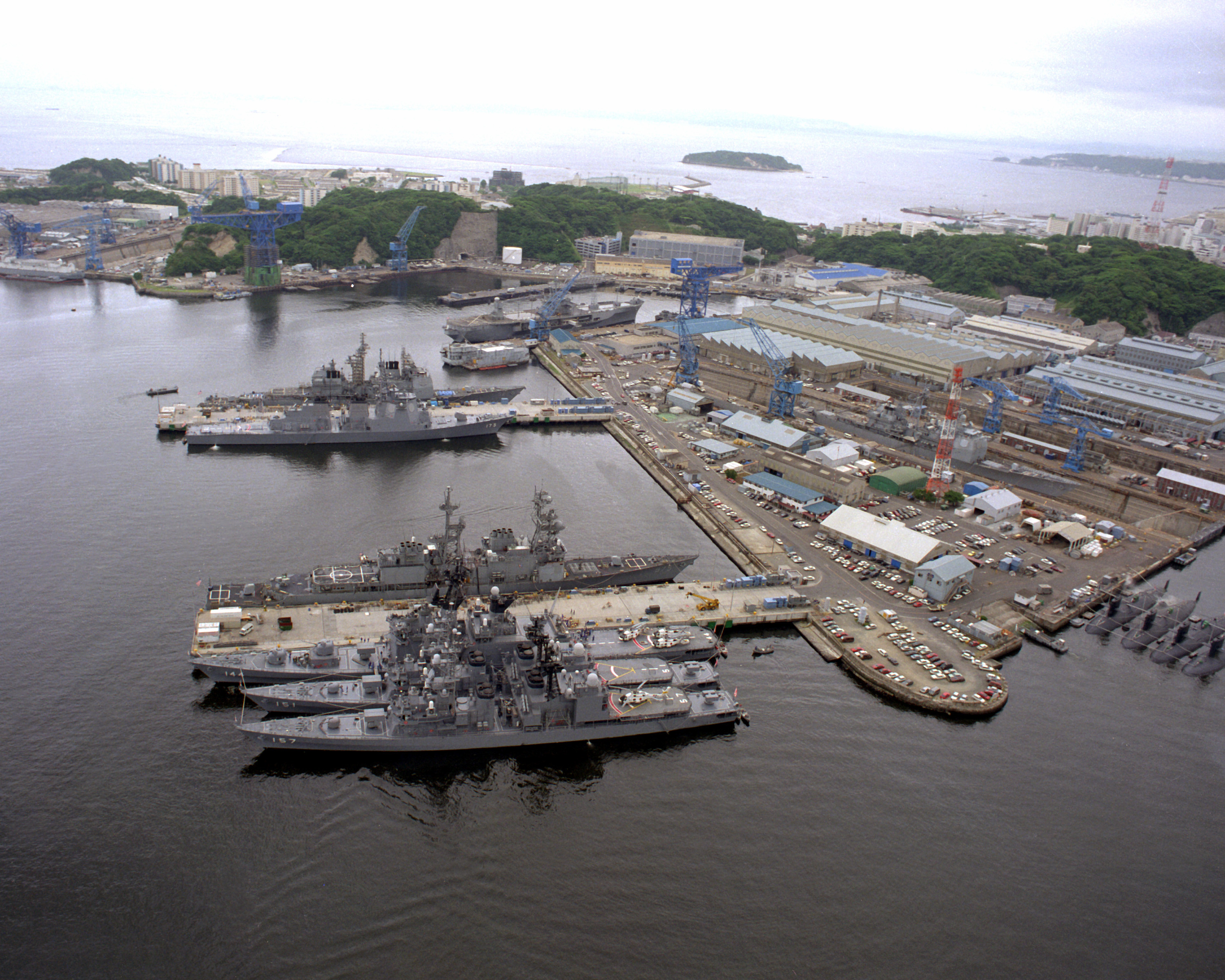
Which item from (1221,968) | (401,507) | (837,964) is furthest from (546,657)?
(1221,968)

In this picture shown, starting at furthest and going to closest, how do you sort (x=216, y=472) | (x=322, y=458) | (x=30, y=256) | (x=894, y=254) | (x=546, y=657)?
(x=894, y=254)
(x=30, y=256)
(x=322, y=458)
(x=216, y=472)
(x=546, y=657)

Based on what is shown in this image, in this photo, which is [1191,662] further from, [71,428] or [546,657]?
[71,428]

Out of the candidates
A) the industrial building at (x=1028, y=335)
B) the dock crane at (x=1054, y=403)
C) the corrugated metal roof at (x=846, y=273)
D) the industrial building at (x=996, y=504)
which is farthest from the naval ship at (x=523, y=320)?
the industrial building at (x=996, y=504)

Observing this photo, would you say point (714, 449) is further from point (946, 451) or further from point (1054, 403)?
point (1054, 403)

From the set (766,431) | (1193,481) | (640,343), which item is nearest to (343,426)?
(766,431)

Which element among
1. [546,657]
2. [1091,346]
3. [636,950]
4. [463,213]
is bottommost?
[636,950]

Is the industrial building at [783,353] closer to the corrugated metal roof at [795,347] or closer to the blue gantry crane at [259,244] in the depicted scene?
the corrugated metal roof at [795,347]

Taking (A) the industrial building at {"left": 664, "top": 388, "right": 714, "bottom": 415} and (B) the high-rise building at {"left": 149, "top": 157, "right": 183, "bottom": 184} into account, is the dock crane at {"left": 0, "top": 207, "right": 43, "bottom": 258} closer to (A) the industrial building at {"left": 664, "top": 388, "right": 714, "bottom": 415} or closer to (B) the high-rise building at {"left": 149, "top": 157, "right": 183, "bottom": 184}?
(B) the high-rise building at {"left": 149, "top": 157, "right": 183, "bottom": 184}
